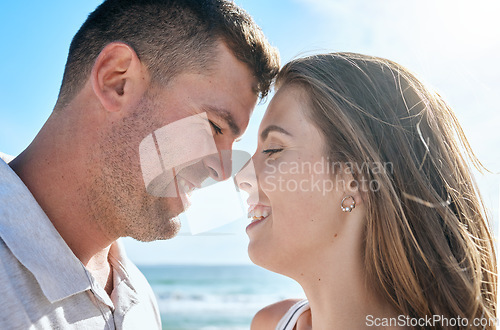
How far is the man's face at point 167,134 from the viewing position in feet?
7.95

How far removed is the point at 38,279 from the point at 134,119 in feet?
3.37

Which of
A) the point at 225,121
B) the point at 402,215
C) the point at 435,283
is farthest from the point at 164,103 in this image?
the point at 435,283

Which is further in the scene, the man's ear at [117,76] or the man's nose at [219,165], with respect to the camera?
the man's nose at [219,165]

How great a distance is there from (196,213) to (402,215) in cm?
134

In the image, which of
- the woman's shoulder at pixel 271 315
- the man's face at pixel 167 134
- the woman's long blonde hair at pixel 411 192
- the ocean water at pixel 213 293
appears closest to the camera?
the woman's long blonde hair at pixel 411 192

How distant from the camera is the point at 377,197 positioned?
2.07 meters

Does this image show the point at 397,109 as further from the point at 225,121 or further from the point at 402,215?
the point at 225,121

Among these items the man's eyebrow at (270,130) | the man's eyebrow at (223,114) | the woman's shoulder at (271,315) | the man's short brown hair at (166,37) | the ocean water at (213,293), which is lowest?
the ocean water at (213,293)

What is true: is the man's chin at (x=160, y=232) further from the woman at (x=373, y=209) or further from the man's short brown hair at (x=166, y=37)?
the man's short brown hair at (x=166, y=37)

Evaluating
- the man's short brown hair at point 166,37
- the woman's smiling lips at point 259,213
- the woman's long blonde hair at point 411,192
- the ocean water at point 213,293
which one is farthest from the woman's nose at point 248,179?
the ocean water at point 213,293

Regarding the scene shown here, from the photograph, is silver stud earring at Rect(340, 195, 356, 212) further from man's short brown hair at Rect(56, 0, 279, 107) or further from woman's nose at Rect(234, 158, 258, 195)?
man's short brown hair at Rect(56, 0, 279, 107)

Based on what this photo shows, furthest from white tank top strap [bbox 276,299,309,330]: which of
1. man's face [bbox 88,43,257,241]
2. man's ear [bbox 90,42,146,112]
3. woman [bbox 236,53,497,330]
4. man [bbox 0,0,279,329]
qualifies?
man's ear [bbox 90,42,146,112]

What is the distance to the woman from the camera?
203 centimetres

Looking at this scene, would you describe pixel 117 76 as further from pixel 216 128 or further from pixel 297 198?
pixel 297 198
